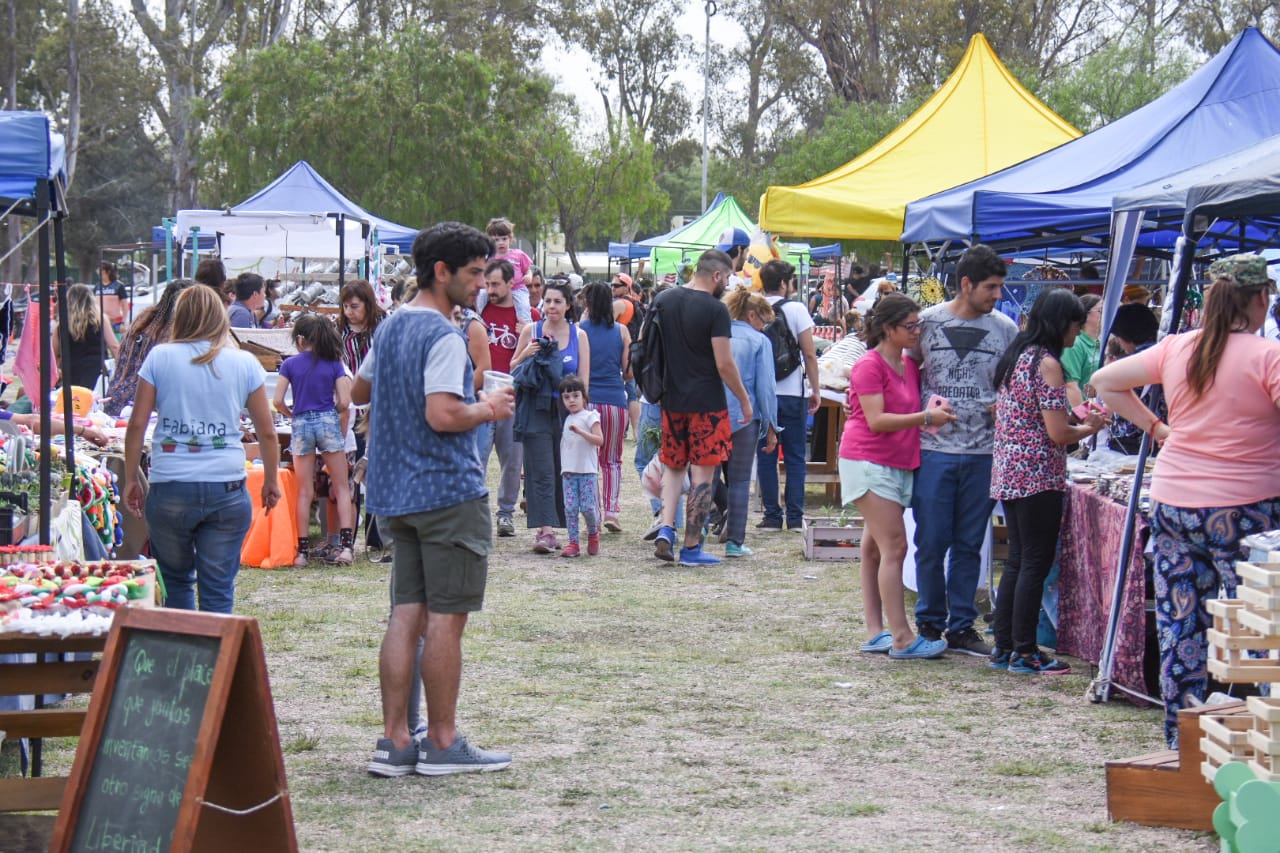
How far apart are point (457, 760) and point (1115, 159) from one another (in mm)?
6694

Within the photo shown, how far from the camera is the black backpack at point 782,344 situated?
1109cm

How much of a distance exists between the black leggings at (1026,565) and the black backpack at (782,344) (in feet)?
14.3

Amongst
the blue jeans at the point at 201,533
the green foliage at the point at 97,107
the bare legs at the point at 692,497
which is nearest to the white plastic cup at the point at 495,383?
the blue jeans at the point at 201,533

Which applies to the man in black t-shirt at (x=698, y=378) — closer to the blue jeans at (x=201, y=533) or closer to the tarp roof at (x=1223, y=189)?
the tarp roof at (x=1223, y=189)

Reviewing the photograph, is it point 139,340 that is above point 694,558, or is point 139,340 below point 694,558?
above

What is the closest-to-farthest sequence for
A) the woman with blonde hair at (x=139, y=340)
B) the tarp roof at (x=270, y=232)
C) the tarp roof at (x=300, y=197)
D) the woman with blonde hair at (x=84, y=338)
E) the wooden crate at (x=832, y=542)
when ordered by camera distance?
the woman with blonde hair at (x=139, y=340) → the wooden crate at (x=832, y=542) → the woman with blonde hair at (x=84, y=338) → the tarp roof at (x=270, y=232) → the tarp roof at (x=300, y=197)

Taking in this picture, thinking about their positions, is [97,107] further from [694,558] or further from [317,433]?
[694,558]

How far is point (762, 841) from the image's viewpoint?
448 cm

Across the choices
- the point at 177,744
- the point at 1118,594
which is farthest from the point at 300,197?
the point at 177,744

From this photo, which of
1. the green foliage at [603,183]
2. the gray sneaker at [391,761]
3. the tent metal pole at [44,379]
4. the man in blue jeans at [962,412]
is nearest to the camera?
the gray sneaker at [391,761]

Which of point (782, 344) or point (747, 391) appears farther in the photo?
point (782, 344)

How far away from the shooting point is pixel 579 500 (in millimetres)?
10125

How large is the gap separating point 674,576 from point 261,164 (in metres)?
28.7

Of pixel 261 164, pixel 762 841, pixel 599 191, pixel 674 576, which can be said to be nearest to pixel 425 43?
pixel 261 164
